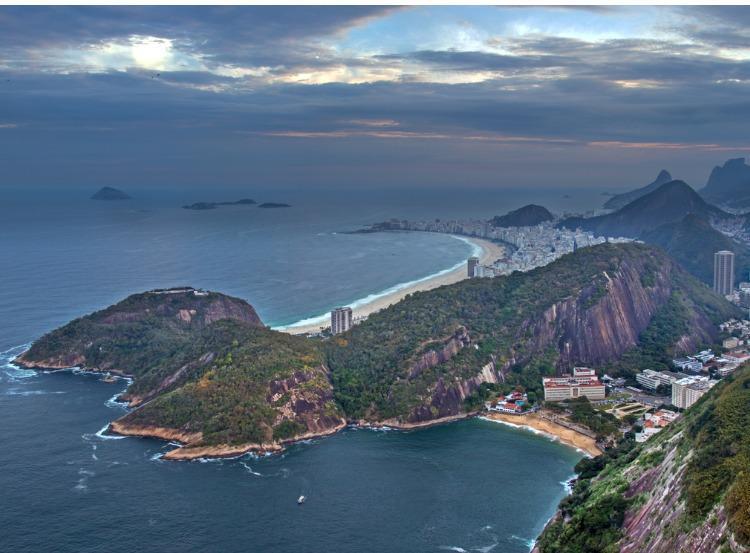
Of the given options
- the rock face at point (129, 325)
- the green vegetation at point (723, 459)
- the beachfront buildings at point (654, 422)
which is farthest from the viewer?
the rock face at point (129, 325)

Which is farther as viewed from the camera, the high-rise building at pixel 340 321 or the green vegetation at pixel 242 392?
the high-rise building at pixel 340 321

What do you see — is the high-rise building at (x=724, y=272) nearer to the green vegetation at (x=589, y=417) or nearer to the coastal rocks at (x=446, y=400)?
the green vegetation at (x=589, y=417)

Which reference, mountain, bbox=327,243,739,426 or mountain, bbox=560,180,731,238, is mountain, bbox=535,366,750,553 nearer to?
mountain, bbox=327,243,739,426

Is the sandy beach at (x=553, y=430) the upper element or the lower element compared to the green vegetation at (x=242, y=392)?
lower

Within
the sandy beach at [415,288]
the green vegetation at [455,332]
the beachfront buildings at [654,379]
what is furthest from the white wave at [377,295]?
the beachfront buildings at [654,379]

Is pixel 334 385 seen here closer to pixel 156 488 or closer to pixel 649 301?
pixel 156 488

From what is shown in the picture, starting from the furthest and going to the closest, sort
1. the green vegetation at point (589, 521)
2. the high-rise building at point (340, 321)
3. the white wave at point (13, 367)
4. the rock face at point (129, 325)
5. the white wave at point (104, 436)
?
the high-rise building at point (340, 321) → the rock face at point (129, 325) → the white wave at point (13, 367) → the white wave at point (104, 436) → the green vegetation at point (589, 521)

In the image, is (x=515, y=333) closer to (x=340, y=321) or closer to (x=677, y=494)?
(x=340, y=321)

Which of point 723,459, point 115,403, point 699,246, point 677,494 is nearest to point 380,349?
point 115,403
